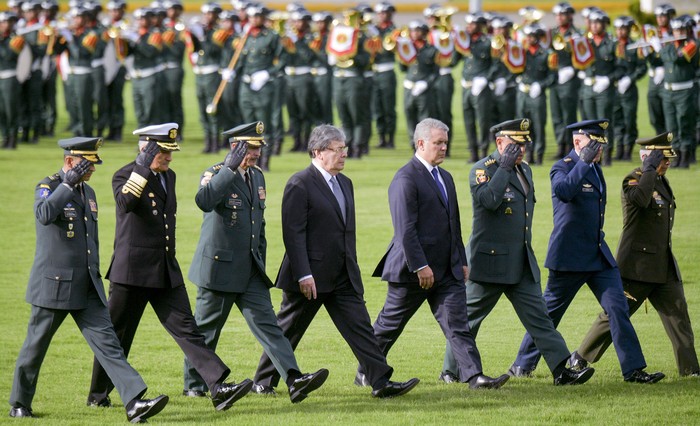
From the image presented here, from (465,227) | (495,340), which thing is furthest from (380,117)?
(495,340)

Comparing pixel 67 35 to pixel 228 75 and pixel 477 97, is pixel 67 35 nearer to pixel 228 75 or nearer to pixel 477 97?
pixel 228 75

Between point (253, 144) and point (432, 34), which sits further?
point (432, 34)

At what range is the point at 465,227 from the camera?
1634 cm

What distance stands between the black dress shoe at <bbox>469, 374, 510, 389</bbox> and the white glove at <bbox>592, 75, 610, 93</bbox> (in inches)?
473

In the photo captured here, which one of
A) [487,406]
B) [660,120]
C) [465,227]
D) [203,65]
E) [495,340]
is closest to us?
[487,406]

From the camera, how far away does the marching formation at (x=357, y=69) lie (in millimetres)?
20562

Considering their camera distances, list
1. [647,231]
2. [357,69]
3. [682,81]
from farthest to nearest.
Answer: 1. [357,69]
2. [682,81]
3. [647,231]

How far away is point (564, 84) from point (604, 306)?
11552 mm

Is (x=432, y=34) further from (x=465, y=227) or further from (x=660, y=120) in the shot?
(x=465, y=227)

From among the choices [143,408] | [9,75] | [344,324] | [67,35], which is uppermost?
[67,35]

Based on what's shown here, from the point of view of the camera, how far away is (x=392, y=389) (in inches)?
362

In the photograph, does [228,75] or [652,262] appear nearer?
[652,262]

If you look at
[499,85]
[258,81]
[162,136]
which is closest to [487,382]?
[162,136]

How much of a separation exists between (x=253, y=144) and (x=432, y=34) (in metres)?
12.5
